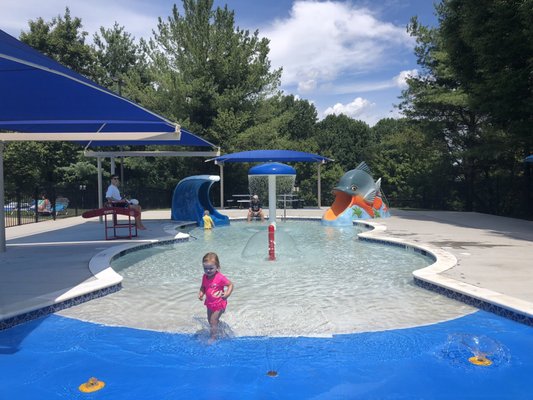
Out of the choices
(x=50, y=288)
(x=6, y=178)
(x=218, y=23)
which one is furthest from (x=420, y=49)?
(x=6, y=178)

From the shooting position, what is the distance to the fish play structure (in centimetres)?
1755

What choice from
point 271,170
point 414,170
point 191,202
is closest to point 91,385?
point 271,170

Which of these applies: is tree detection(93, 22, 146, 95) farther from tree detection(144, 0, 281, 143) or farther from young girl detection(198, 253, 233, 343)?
young girl detection(198, 253, 233, 343)

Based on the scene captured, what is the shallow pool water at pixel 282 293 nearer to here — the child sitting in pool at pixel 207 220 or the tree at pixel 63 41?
the child sitting in pool at pixel 207 220

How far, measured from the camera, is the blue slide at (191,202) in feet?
56.8

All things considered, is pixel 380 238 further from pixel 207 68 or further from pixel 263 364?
pixel 207 68

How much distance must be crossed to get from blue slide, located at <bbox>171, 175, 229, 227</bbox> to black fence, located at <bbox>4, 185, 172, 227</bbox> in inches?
216

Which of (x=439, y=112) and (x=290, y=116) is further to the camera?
(x=290, y=116)

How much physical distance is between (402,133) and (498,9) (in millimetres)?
10210

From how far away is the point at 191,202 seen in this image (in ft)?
57.9

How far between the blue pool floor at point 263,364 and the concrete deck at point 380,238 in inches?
27.5

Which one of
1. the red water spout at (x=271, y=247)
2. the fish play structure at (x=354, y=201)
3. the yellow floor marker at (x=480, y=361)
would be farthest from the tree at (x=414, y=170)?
the yellow floor marker at (x=480, y=361)

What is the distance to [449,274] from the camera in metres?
7.57

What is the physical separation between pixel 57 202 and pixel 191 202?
8.00m
